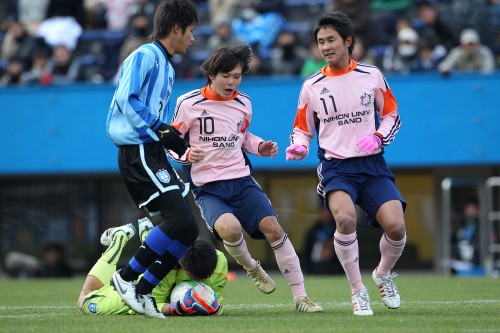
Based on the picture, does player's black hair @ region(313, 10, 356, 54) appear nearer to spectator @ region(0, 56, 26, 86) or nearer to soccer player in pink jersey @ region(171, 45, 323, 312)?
soccer player in pink jersey @ region(171, 45, 323, 312)

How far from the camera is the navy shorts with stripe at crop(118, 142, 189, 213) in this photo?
280 inches

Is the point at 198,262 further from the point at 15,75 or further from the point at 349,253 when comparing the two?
the point at 15,75

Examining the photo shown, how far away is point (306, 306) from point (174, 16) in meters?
2.39

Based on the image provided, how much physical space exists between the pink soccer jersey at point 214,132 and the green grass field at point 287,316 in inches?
44.2

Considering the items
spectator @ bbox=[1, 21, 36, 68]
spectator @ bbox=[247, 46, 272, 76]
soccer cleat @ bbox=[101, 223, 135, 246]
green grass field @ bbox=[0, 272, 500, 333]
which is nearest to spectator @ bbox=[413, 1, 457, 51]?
spectator @ bbox=[247, 46, 272, 76]

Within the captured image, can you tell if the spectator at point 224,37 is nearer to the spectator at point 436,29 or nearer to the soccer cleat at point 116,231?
the spectator at point 436,29

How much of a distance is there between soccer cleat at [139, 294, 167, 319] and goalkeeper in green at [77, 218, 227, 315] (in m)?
0.24

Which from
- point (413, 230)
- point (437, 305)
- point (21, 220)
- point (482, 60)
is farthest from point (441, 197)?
point (437, 305)

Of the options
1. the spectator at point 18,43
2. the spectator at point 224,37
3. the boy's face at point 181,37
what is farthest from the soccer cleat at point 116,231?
the spectator at point 18,43

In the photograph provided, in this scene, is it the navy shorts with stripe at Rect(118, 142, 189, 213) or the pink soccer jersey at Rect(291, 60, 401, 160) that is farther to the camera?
the pink soccer jersey at Rect(291, 60, 401, 160)

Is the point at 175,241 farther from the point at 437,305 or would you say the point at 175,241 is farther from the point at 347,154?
the point at 437,305

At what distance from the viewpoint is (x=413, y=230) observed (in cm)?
1767

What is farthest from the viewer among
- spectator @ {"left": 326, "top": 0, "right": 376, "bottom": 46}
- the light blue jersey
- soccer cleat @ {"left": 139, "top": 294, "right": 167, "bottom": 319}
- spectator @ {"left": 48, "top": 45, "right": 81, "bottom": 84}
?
spectator @ {"left": 48, "top": 45, "right": 81, "bottom": 84}

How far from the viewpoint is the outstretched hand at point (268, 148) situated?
8143 millimetres
